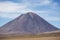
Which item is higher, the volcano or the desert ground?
the volcano

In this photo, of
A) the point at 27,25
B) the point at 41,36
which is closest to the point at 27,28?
the point at 27,25

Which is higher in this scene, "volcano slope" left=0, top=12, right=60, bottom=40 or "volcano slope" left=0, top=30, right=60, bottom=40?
"volcano slope" left=0, top=12, right=60, bottom=40

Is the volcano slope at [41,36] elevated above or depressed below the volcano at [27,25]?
below

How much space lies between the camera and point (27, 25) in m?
4.64

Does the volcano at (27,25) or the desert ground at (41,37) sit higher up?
the volcano at (27,25)

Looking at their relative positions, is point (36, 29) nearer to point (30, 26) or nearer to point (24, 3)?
point (30, 26)

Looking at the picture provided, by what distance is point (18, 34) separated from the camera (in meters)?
4.61

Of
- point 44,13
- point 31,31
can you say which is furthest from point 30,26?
point 44,13

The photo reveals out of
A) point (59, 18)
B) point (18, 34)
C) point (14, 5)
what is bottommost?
point (18, 34)

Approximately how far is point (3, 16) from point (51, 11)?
105cm

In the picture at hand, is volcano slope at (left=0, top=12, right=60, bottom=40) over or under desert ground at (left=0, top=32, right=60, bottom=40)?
over

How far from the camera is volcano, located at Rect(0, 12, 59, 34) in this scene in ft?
15.1

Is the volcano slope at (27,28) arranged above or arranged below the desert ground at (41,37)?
above

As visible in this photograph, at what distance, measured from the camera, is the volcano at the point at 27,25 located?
4.61m
